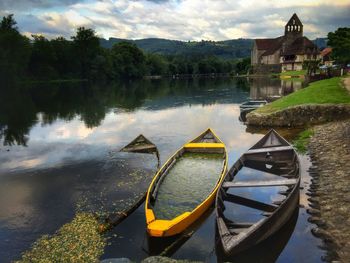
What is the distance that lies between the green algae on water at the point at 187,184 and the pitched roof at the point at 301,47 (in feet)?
400

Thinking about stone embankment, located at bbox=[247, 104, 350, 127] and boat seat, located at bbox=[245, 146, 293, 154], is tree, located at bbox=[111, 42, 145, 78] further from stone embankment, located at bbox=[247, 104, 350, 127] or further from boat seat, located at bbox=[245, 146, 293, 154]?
boat seat, located at bbox=[245, 146, 293, 154]

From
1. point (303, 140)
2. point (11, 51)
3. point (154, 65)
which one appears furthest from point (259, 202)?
point (154, 65)

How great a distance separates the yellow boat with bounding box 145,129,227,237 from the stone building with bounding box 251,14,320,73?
118561 mm

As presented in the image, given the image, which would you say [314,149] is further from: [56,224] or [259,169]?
[56,224]

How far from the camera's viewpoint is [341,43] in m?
74.1

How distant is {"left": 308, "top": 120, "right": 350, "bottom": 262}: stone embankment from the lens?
1364 centimetres

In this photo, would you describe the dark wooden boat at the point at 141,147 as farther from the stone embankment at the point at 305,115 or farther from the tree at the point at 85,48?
the tree at the point at 85,48

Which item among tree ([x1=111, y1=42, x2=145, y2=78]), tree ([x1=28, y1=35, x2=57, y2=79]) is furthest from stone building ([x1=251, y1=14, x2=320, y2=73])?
tree ([x1=28, y1=35, x2=57, y2=79])

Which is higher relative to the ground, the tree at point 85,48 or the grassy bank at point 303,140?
the tree at point 85,48

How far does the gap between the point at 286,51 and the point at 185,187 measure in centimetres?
13348

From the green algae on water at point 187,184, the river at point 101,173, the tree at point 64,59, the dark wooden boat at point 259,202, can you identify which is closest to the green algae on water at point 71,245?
the river at point 101,173

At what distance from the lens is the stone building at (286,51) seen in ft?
436

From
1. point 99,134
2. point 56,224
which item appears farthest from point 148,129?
point 56,224

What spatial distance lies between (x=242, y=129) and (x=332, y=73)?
156ft
